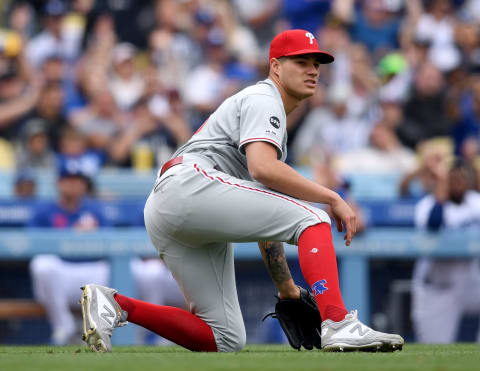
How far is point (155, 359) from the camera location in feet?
10.5

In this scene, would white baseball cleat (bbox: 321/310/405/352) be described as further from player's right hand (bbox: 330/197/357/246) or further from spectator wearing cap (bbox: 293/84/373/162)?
spectator wearing cap (bbox: 293/84/373/162)

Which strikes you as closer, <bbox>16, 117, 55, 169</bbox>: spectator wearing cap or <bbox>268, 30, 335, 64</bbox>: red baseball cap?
<bbox>268, 30, 335, 64</bbox>: red baseball cap

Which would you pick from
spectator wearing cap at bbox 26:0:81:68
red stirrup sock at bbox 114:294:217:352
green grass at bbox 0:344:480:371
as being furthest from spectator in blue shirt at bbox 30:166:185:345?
green grass at bbox 0:344:480:371

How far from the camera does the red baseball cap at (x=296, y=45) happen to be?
359cm

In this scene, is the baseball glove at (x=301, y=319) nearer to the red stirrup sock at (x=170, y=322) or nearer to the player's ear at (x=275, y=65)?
the red stirrup sock at (x=170, y=322)

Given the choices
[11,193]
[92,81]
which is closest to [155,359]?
[11,193]

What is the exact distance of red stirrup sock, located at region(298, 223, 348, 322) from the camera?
3.32 metres

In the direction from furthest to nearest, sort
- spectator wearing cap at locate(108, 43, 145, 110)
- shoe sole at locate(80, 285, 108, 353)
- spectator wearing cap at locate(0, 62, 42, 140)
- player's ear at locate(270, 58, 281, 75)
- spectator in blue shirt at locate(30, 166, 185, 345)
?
spectator wearing cap at locate(108, 43, 145, 110), spectator wearing cap at locate(0, 62, 42, 140), spectator in blue shirt at locate(30, 166, 185, 345), player's ear at locate(270, 58, 281, 75), shoe sole at locate(80, 285, 108, 353)

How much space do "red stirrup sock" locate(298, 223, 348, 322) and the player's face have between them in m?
0.62

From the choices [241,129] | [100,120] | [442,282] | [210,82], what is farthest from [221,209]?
[210,82]

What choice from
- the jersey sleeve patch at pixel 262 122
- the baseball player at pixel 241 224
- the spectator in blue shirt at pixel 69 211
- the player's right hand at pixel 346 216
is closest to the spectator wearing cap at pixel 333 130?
the spectator in blue shirt at pixel 69 211

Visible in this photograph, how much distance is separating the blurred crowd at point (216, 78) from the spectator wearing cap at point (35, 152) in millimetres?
12

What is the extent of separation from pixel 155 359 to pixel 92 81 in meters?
5.88

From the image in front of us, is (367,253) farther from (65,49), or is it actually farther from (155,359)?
(65,49)
